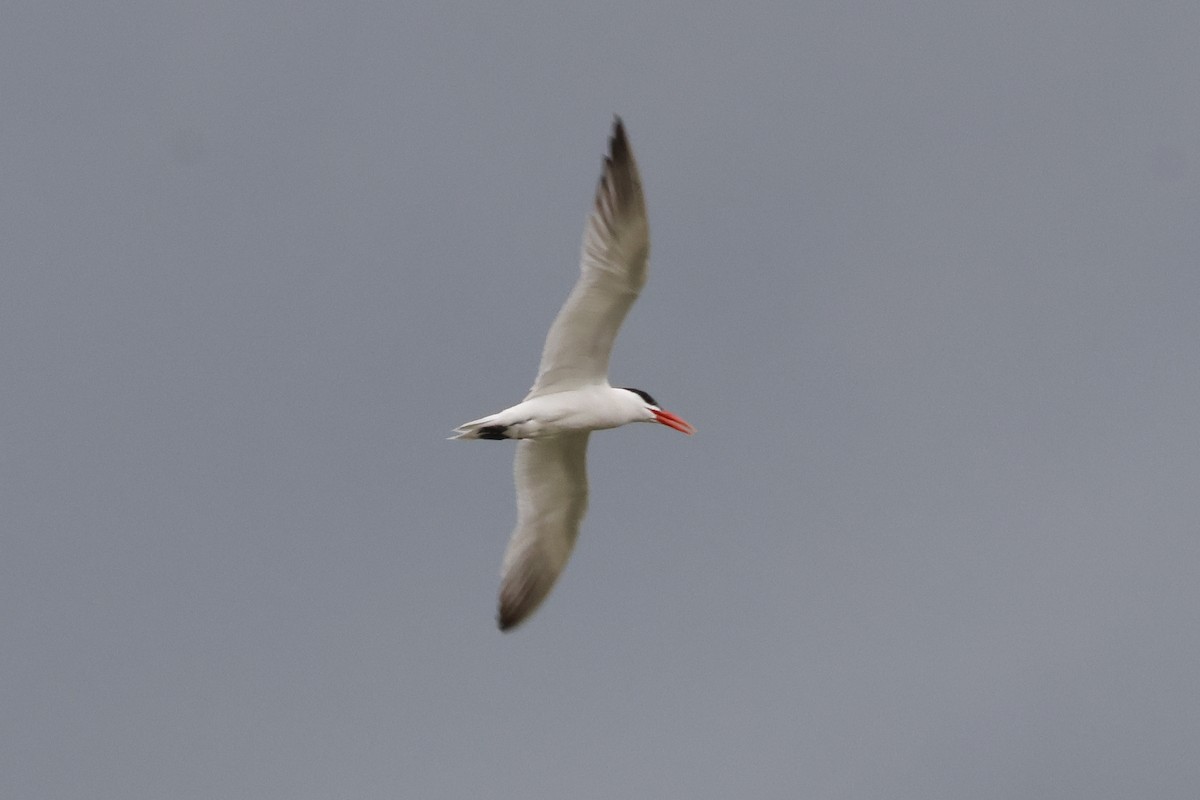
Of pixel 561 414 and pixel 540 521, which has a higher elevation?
pixel 561 414

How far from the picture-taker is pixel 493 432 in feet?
54.2

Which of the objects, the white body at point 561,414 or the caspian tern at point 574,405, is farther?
the white body at point 561,414

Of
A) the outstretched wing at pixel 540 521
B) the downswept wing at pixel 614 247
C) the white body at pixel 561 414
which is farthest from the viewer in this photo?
the outstretched wing at pixel 540 521

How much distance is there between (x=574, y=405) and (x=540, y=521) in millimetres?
1743

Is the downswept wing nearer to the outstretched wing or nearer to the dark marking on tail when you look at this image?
the dark marking on tail

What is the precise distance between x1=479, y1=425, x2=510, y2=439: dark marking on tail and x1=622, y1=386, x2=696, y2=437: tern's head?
124 cm

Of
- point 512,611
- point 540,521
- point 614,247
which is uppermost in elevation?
point 614,247

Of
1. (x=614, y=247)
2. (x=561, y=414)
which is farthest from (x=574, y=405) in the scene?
(x=614, y=247)

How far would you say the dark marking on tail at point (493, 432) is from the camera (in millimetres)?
16453

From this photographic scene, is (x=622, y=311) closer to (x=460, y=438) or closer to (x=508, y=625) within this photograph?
(x=460, y=438)

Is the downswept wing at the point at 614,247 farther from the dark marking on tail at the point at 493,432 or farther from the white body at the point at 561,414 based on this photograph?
the dark marking on tail at the point at 493,432

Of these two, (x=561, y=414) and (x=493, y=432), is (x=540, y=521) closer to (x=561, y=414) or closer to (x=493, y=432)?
(x=493, y=432)

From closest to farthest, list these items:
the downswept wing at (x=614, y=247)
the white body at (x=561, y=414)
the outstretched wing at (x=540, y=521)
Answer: the downswept wing at (x=614, y=247)
the white body at (x=561, y=414)
the outstretched wing at (x=540, y=521)

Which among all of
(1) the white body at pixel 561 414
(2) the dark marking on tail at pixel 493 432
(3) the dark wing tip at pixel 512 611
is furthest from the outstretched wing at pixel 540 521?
(2) the dark marking on tail at pixel 493 432
